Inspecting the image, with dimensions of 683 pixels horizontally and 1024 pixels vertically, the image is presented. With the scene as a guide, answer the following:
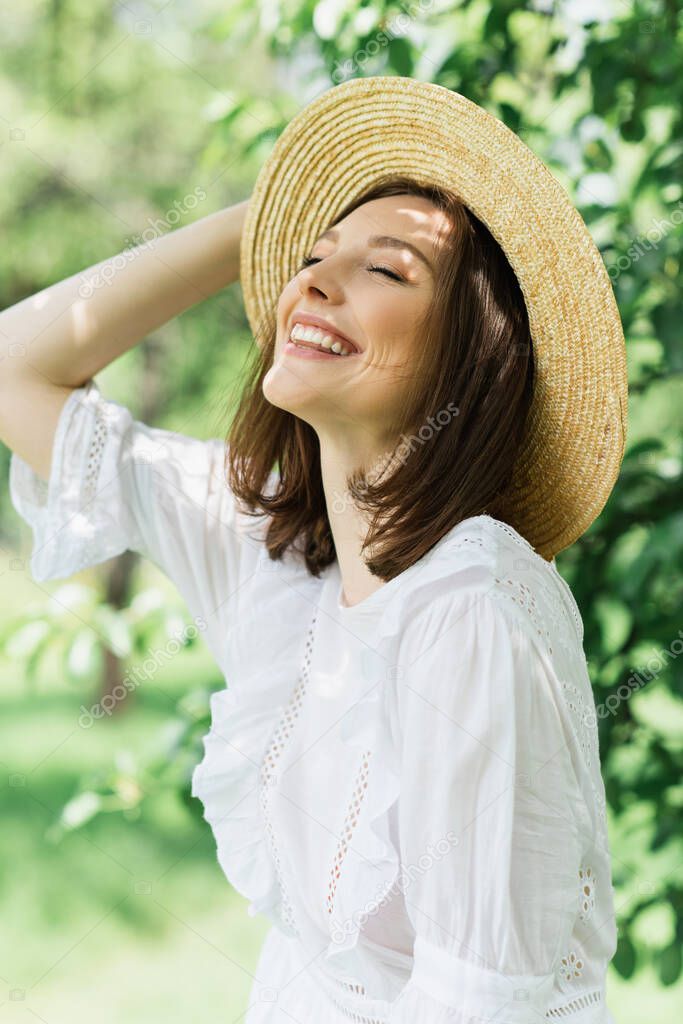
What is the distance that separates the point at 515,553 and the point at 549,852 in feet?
0.91

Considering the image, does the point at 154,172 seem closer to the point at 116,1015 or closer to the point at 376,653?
the point at 116,1015

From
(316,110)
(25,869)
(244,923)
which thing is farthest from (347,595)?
(25,869)

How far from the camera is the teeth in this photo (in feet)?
3.90

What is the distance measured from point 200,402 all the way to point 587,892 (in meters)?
4.15


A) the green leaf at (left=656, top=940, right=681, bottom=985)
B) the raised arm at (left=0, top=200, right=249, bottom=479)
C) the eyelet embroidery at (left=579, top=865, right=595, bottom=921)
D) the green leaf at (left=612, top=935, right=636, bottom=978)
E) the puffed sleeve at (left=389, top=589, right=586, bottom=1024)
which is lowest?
the green leaf at (left=612, top=935, right=636, bottom=978)

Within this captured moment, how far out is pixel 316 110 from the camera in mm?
1396

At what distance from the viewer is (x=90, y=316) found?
55.5 inches

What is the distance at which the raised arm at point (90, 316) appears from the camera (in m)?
1.38

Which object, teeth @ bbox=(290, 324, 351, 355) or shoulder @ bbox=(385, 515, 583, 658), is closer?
shoulder @ bbox=(385, 515, 583, 658)

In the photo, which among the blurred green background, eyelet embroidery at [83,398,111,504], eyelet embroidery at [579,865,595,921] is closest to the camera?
eyelet embroidery at [579,865,595,921]

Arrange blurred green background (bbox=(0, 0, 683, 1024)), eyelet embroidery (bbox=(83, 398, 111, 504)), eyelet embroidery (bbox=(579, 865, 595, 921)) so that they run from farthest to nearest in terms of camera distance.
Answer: blurred green background (bbox=(0, 0, 683, 1024)) → eyelet embroidery (bbox=(83, 398, 111, 504)) → eyelet embroidery (bbox=(579, 865, 595, 921))

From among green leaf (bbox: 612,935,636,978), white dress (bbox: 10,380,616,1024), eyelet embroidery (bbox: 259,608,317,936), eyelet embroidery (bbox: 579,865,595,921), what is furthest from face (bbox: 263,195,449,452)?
green leaf (bbox: 612,935,636,978)

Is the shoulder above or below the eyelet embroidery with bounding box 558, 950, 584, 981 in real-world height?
above

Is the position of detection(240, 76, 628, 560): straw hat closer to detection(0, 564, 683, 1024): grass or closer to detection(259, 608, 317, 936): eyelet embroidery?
detection(259, 608, 317, 936): eyelet embroidery
